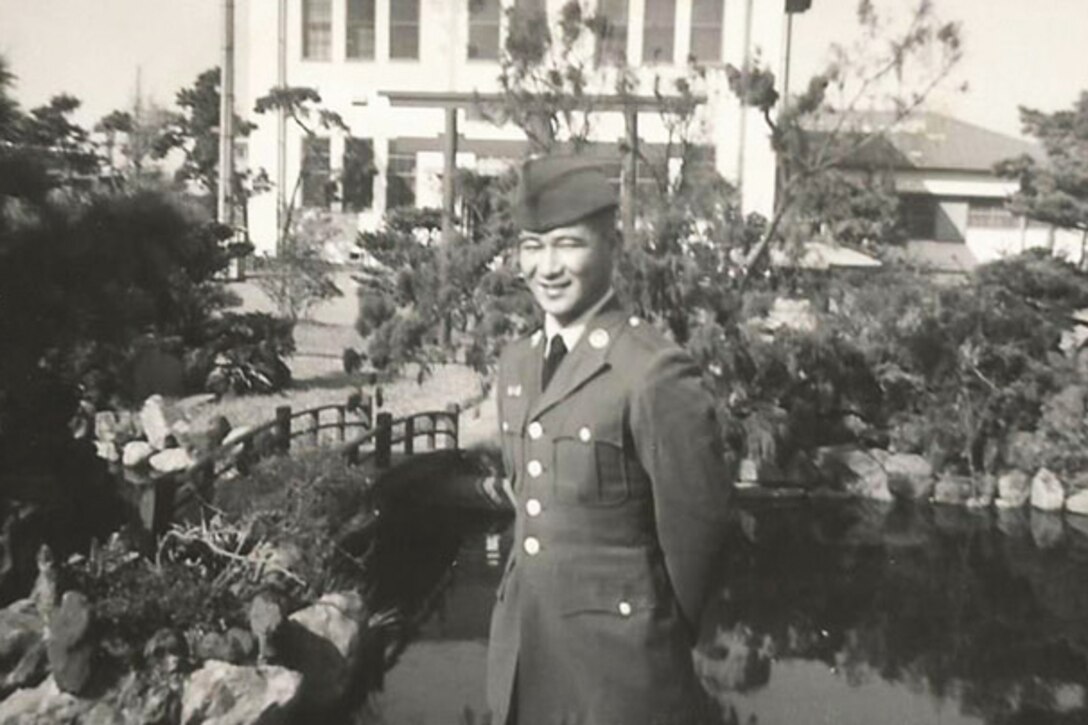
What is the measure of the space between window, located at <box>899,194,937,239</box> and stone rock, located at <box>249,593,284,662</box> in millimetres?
7206

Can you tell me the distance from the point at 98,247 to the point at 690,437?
2.49m

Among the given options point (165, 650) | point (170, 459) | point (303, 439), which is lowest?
point (165, 650)

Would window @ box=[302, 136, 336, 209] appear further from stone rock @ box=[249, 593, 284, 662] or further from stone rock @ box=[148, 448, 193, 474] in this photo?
stone rock @ box=[249, 593, 284, 662]

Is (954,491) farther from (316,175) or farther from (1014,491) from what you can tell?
(316,175)

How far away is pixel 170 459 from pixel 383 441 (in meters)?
1.12

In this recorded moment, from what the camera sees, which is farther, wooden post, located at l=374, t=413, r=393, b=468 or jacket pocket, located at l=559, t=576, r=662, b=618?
wooden post, located at l=374, t=413, r=393, b=468

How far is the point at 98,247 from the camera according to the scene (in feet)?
11.4

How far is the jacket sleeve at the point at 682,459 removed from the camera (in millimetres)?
1497

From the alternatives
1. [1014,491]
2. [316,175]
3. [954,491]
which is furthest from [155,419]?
[1014,491]

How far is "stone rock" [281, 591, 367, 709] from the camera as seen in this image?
13.7 ft

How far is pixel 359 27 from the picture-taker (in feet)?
22.3

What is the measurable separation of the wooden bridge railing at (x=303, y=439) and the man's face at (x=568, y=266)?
→ 3.25 meters

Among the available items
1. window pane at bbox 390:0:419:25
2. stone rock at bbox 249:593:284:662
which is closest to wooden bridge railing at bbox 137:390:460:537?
stone rock at bbox 249:593:284:662

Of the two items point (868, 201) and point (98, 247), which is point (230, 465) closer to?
point (98, 247)
